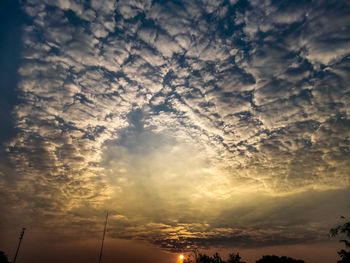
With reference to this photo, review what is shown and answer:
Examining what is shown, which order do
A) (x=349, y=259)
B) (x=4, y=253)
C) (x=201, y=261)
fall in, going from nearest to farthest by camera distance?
(x=349, y=259) → (x=4, y=253) → (x=201, y=261)

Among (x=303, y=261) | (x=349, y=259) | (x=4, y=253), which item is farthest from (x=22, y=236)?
(x=303, y=261)

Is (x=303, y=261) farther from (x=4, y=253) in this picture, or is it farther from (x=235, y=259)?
(x=4, y=253)

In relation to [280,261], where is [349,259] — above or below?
above

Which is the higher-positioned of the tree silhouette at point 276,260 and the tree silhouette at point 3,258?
the tree silhouette at point 3,258

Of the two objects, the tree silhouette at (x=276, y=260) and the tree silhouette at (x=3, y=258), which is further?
the tree silhouette at (x=276, y=260)

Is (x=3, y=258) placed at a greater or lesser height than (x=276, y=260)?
greater

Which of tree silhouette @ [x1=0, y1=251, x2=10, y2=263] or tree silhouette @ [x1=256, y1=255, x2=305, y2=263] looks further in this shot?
tree silhouette @ [x1=256, y1=255, x2=305, y2=263]

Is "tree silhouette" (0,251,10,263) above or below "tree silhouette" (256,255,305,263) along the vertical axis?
above

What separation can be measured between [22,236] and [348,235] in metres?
75.2

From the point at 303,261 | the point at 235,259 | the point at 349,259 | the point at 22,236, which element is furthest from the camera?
the point at 235,259

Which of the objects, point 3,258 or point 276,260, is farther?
point 276,260

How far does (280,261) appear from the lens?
74.6 m

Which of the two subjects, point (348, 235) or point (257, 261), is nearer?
point (348, 235)

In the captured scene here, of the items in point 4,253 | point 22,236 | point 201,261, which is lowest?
point 201,261
